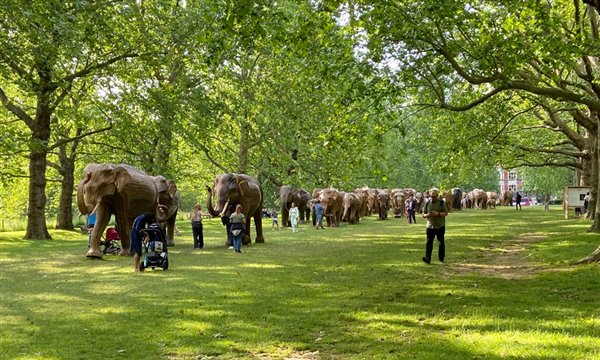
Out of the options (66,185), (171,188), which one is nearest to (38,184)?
(171,188)

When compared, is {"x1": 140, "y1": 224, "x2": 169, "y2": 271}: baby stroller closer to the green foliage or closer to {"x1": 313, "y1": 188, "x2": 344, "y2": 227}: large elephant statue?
{"x1": 313, "y1": 188, "x2": 344, "y2": 227}: large elephant statue

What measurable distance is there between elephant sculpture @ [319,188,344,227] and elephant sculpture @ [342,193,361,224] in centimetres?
218

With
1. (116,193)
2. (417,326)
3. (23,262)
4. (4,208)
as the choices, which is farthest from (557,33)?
(4,208)

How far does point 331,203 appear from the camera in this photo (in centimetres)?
3544

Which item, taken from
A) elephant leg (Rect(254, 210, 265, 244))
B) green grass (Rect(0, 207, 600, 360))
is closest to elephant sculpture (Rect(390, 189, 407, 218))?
elephant leg (Rect(254, 210, 265, 244))

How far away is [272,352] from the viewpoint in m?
7.12

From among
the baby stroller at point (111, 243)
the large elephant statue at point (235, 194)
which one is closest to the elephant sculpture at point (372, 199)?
the large elephant statue at point (235, 194)

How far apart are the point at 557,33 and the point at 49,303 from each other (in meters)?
13.8

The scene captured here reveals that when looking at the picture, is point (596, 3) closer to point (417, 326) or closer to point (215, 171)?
point (417, 326)

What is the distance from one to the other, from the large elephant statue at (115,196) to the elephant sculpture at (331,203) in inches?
671

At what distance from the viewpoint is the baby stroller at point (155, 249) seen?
562 inches

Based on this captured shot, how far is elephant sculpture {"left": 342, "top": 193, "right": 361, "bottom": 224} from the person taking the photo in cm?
3875

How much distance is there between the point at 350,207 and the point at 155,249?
25598 mm

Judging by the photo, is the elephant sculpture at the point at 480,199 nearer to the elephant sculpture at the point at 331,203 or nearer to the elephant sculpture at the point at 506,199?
the elephant sculpture at the point at 506,199
